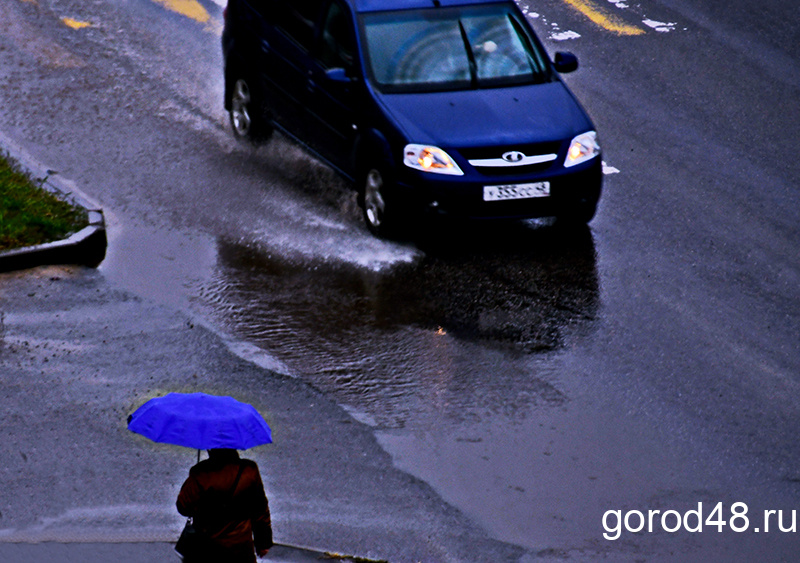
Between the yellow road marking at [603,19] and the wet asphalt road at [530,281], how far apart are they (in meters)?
0.34

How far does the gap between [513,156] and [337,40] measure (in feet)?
6.61

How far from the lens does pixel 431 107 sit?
10391mm

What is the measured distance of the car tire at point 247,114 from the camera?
1249 cm

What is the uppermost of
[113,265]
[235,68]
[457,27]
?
[457,27]

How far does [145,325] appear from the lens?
9242 mm

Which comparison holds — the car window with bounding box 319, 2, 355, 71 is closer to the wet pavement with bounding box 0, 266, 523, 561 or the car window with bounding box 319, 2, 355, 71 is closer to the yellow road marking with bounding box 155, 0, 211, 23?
the wet pavement with bounding box 0, 266, 523, 561

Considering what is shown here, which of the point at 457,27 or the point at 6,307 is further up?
the point at 457,27

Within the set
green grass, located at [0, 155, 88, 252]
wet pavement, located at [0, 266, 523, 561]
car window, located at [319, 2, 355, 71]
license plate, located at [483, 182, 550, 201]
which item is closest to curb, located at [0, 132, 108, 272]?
green grass, located at [0, 155, 88, 252]

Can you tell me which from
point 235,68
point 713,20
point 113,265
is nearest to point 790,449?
point 113,265

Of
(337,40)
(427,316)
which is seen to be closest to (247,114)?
(337,40)

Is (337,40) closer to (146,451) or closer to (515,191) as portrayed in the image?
(515,191)

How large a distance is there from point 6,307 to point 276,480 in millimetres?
3055

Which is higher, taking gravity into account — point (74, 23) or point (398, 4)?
point (398, 4)

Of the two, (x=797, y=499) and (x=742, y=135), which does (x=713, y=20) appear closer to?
(x=742, y=135)
